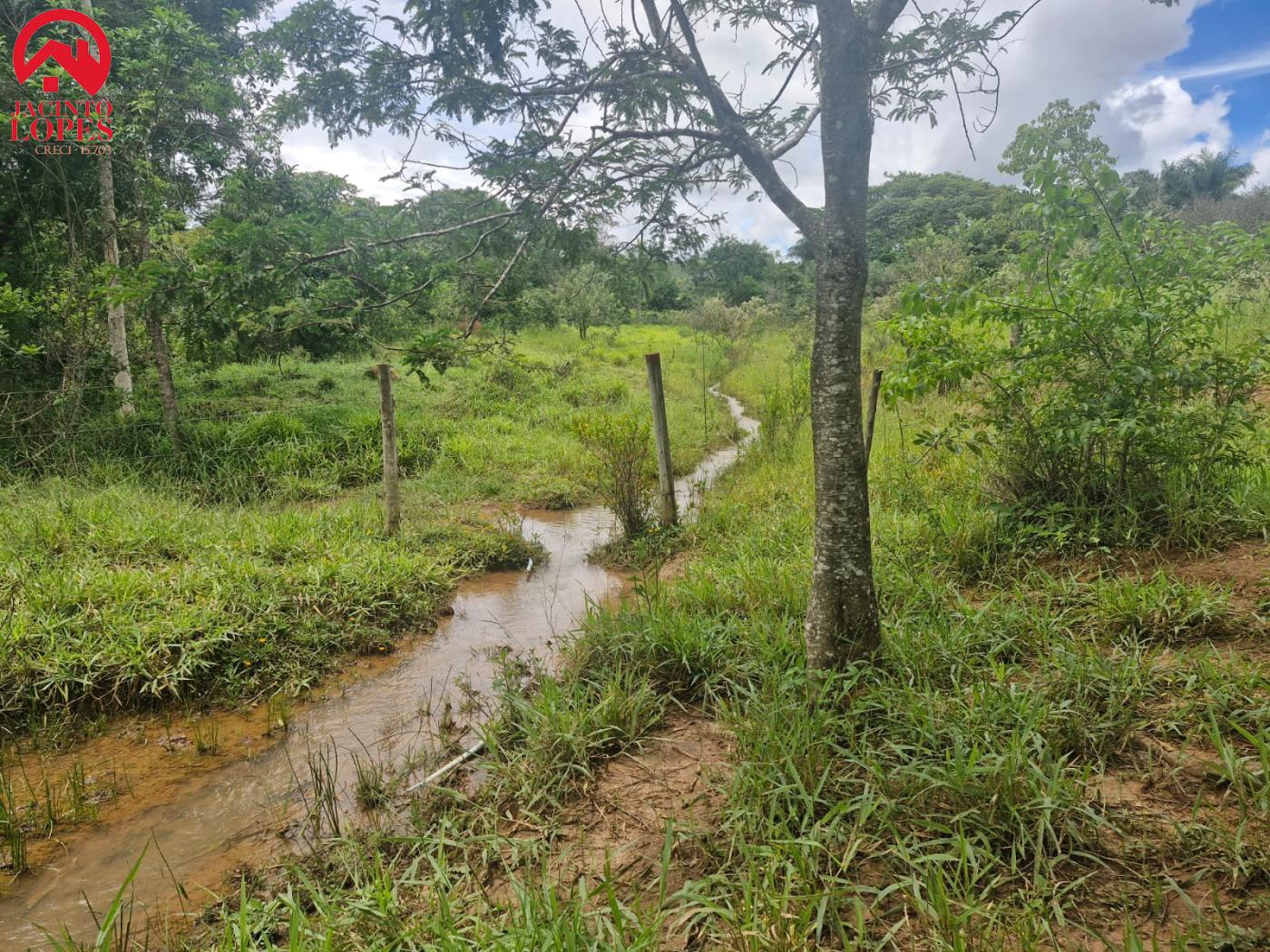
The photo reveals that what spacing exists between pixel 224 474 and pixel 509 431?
13.9 feet

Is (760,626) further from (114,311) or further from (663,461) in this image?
(114,311)

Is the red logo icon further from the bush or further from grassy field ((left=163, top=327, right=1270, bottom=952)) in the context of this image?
the bush

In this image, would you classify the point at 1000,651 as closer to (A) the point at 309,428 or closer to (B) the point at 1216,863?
(B) the point at 1216,863

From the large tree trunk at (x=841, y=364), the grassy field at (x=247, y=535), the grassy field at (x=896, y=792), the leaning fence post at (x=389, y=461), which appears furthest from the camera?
the leaning fence post at (x=389, y=461)

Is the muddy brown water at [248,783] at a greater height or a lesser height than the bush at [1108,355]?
lesser

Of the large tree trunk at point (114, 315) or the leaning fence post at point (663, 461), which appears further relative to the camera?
the large tree trunk at point (114, 315)

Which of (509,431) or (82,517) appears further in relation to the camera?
(509,431)

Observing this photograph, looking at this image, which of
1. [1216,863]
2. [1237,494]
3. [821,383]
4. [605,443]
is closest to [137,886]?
[821,383]

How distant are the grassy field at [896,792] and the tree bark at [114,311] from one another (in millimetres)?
8785

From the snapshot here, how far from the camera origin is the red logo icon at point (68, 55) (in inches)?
292

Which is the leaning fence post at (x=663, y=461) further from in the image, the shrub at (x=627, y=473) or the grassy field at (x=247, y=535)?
the grassy field at (x=247, y=535)

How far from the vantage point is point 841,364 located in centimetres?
268

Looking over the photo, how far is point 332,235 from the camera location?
10.5ft

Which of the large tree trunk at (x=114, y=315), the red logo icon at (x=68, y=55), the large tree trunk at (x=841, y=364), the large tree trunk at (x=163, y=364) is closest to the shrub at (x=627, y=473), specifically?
the large tree trunk at (x=841, y=364)
